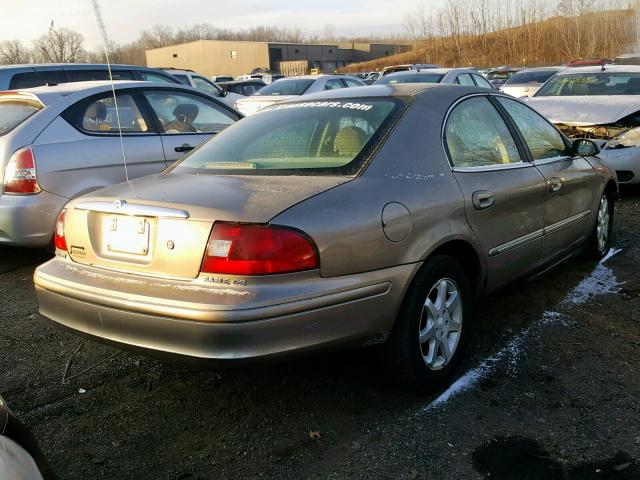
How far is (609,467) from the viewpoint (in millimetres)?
2482

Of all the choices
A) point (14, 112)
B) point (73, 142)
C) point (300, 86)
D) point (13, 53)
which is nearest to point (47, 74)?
point (14, 112)

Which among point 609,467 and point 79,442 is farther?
point 79,442

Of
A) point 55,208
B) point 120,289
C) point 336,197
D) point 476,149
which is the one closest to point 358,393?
point 336,197

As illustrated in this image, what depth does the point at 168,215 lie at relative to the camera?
2619mm

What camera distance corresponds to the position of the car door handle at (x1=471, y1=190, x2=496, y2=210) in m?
3.28

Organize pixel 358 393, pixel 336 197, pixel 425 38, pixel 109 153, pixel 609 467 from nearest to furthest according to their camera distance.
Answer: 1. pixel 609 467
2. pixel 336 197
3. pixel 358 393
4. pixel 109 153
5. pixel 425 38

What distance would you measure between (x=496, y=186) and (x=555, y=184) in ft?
2.61

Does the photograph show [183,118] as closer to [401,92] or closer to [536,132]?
[401,92]

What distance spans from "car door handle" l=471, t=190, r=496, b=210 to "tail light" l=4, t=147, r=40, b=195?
3.34m

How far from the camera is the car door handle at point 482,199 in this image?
328 centimetres

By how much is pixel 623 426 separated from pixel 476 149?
5.26 ft

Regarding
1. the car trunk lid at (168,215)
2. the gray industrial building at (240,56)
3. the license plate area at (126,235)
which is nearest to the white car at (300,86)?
the car trunk lid at (168,215)

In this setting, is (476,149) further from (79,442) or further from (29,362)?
(29,362)

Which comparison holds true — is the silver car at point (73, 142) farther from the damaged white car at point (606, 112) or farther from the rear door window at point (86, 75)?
the damaged white car at point (606, 112)
